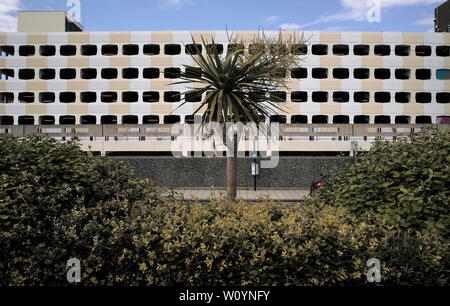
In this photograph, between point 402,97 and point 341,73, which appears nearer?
point 402,97

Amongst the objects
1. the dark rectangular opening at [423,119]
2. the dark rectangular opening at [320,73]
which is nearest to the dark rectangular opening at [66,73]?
the dark rectangular opening at [320,73]

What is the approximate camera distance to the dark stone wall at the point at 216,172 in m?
18.1

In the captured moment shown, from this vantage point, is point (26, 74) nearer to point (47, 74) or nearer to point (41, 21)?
point (47, 74)

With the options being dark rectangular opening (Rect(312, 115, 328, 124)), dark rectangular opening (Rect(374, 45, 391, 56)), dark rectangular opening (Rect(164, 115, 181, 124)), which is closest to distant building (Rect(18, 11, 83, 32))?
dark rectangular opening (Rect(164, 115, 181, 124))

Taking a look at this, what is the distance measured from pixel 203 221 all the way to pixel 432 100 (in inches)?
1616

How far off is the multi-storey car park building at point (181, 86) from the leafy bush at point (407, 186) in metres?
30.8

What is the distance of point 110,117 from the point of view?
37.5m

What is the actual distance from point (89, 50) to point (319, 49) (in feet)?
90.8

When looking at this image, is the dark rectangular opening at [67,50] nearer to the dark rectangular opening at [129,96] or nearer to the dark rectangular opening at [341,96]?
the dark rectangular opening at [129,96]

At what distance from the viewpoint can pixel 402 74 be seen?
38.8m

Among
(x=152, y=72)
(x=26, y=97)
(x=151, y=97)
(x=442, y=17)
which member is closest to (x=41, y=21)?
(x=26, y=97)

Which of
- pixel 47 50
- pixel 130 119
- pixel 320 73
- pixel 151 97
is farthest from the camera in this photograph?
pixel 151 97

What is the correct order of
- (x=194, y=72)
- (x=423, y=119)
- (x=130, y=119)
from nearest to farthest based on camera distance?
(x=194, y=72), (x=423, y=119), (x=130, y=119)

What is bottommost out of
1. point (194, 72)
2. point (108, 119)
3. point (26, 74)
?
point (194, 72)
